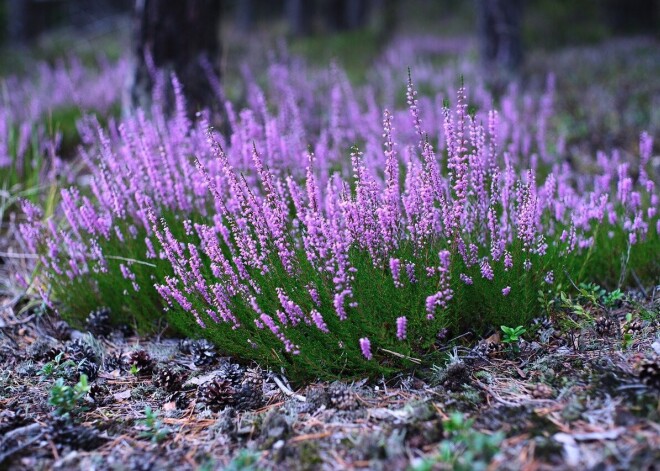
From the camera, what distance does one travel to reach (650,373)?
234 cm

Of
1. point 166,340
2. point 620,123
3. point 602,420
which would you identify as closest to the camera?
point 602,420

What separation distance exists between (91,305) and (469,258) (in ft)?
7.40

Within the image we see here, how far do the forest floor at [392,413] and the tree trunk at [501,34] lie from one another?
7009mm

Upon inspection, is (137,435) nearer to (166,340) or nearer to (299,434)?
(299,434)

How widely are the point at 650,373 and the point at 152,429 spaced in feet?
6.58

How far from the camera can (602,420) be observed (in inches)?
88.3

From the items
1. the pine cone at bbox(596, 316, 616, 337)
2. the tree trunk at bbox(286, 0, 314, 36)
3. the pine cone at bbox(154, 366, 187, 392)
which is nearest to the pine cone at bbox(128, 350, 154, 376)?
the pine cone at bbox(154, 366, 187, 392)

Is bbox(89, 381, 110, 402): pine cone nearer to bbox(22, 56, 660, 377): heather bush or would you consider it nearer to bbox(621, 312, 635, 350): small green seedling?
bbox(22, 56, 660, 377): heather bush

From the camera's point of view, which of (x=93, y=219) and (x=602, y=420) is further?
(x=93, y=219)

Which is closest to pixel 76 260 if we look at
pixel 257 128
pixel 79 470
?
pixel 257 128

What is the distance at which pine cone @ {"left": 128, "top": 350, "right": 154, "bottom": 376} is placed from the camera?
3107 mm

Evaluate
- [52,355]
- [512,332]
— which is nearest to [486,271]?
[512,332]

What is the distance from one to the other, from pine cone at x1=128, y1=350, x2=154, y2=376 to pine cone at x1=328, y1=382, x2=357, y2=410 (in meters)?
1.04

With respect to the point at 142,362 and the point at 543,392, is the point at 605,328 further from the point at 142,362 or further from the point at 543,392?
the point at 142,362
